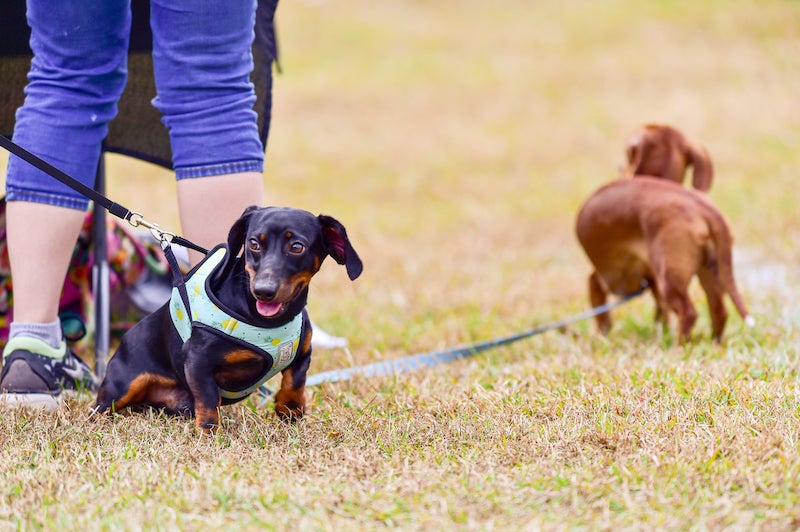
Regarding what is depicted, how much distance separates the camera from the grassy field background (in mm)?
1881

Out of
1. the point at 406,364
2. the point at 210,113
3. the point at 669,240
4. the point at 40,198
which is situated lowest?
the point at 406,364

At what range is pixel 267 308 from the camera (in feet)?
6.98

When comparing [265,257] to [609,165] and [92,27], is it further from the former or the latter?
[609,165]

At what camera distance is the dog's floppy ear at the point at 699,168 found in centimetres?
394

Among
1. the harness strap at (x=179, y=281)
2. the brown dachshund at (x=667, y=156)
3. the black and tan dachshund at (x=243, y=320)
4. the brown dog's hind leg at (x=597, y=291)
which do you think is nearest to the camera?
the black and tan dachshund at (x=243, y=320)

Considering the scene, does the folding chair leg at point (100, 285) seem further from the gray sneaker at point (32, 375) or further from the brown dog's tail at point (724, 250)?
the brown dog's tail at point (724, 250)

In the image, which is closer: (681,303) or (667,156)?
(681,303)

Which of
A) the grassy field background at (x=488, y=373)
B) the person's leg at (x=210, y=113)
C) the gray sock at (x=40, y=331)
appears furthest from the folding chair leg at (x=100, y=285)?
the person's leg at (x=210, y=113)

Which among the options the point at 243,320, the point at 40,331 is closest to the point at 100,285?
the point at 40,331

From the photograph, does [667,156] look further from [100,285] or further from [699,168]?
[100,285]

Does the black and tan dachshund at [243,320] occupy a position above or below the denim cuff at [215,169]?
below

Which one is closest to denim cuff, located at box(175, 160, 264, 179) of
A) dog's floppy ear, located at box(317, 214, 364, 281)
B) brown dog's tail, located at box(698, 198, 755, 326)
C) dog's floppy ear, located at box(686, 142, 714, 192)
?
dog's floppy ear, located at box(317, 214, 364, 281)

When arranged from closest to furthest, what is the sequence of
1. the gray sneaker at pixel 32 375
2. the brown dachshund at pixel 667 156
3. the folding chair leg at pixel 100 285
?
1. the gray sneaker at pixel 32 375
2. the folding chair leg at pixel 100 285
3. the brown dachshund at pixel 667 156

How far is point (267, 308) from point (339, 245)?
0.71 ft
